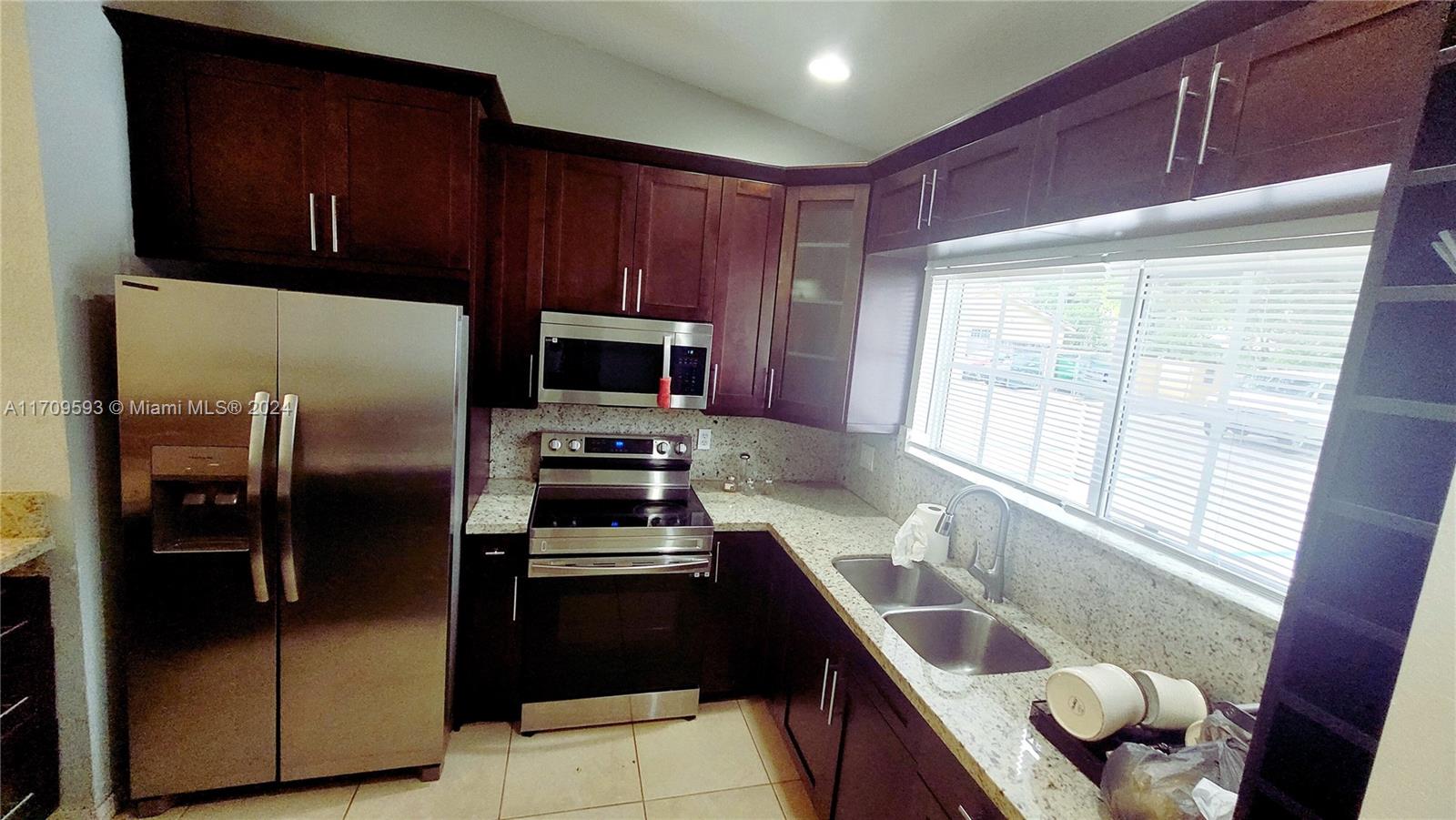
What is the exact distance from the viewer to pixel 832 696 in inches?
67.4

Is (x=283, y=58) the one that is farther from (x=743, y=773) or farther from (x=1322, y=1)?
(x=743, y=773)

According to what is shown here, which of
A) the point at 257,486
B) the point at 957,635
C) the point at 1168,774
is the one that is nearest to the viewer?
the point at 1168,774

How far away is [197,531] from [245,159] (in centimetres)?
119

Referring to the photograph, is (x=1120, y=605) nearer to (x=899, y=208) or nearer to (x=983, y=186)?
(x=983, y=186)

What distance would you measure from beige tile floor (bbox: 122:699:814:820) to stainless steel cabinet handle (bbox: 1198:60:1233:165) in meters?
2.20

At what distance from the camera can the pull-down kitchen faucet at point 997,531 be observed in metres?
1.64

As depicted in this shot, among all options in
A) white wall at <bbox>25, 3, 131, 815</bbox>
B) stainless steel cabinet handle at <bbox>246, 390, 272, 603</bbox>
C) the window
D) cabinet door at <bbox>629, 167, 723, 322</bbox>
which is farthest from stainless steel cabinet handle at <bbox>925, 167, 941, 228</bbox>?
white wall at <bbox>25, 3, 131, 815</bbox>

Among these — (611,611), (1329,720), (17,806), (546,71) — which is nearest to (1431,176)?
(1329,720)

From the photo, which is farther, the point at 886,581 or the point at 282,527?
the point at 886,581

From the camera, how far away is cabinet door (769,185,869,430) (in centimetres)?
225

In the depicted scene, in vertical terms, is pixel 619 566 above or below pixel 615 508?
below

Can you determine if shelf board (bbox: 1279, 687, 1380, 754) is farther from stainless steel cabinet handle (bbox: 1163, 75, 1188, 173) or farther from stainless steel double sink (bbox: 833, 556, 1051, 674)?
stainless steel cabinet handle (bbox: 1163, 75, 1188, 173)

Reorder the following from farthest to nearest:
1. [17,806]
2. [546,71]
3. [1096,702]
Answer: [546,71], [17,806], [1096,702]

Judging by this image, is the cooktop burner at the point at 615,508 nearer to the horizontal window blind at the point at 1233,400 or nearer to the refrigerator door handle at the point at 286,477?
the refrigerator door handle at the point at 286,477
